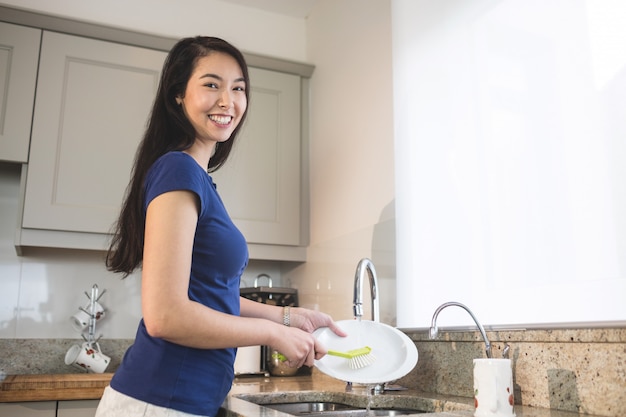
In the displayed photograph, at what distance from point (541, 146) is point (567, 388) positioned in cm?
52

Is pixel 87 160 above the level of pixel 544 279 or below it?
above

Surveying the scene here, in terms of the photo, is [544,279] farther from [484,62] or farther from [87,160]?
[87,160]

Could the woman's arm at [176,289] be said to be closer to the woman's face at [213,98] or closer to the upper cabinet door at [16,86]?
the woman's face at [213,98]

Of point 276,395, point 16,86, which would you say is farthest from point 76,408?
point 16,86

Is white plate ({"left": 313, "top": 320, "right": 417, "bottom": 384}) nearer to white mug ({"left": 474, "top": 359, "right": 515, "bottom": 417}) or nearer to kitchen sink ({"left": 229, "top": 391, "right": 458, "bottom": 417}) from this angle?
kitchen sink ({"left": 229, "top": 391, "right": 458, "bottom": 417})

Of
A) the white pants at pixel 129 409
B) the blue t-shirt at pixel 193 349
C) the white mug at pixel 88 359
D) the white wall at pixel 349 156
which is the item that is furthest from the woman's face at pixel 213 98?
the white mug at pixel 88 359

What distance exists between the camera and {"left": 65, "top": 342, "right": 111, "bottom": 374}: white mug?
2186 mm

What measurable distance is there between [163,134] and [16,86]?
4.32ft

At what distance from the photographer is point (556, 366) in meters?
1.09

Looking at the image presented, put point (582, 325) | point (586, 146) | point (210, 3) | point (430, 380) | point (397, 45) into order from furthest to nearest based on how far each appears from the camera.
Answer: point (210, 3) → point (397, 45) → point (430, 380) → point (586, 146) → point (582, 325)

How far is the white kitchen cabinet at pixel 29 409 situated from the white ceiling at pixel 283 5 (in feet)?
5.96

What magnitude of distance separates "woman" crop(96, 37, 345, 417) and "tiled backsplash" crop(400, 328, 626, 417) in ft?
1.34

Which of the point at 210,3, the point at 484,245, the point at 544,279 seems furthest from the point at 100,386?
the point at 210,3

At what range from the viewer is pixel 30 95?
217cm
